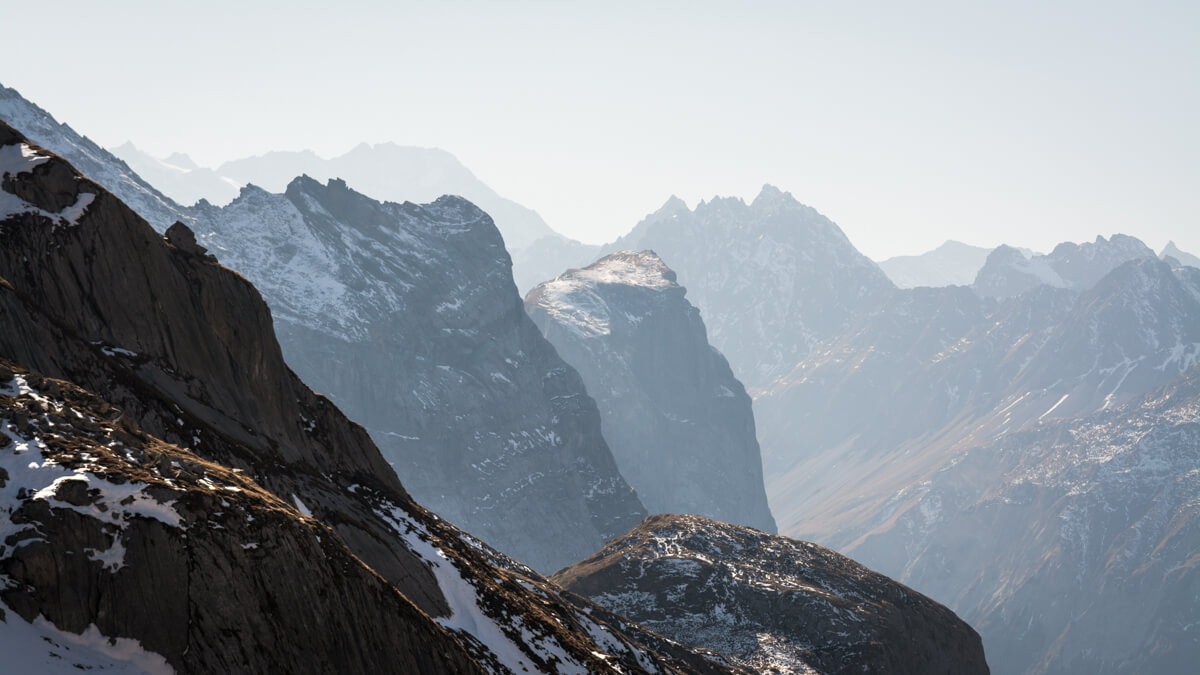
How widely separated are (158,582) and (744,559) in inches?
6169

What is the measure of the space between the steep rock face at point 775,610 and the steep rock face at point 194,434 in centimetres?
7622

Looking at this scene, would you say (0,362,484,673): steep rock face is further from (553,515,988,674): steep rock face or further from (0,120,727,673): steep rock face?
(553,515,988,674): steep rock face

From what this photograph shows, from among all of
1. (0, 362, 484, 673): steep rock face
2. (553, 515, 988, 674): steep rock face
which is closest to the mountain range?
(0, 362, 484, 673): steep rock face

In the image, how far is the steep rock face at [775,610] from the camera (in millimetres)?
165875

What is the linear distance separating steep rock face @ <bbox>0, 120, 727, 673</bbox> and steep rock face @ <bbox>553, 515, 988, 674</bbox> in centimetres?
7622

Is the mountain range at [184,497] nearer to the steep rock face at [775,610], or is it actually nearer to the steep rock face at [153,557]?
the steep rock face at [153,557]

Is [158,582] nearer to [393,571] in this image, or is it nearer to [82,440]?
[82,440]

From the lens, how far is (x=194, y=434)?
66812 millimetres

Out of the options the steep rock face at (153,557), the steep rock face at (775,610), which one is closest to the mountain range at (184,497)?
the steep rock face at (153,557)

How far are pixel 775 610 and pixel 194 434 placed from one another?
12312cm

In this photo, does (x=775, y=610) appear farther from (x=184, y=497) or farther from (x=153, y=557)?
(x=153, y=557)

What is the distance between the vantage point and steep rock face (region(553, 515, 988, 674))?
165875mm

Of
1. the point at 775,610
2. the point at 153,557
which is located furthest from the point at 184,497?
the point at 775,610

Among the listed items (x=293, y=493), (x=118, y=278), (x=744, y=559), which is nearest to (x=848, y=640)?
(x=744, y=559)
